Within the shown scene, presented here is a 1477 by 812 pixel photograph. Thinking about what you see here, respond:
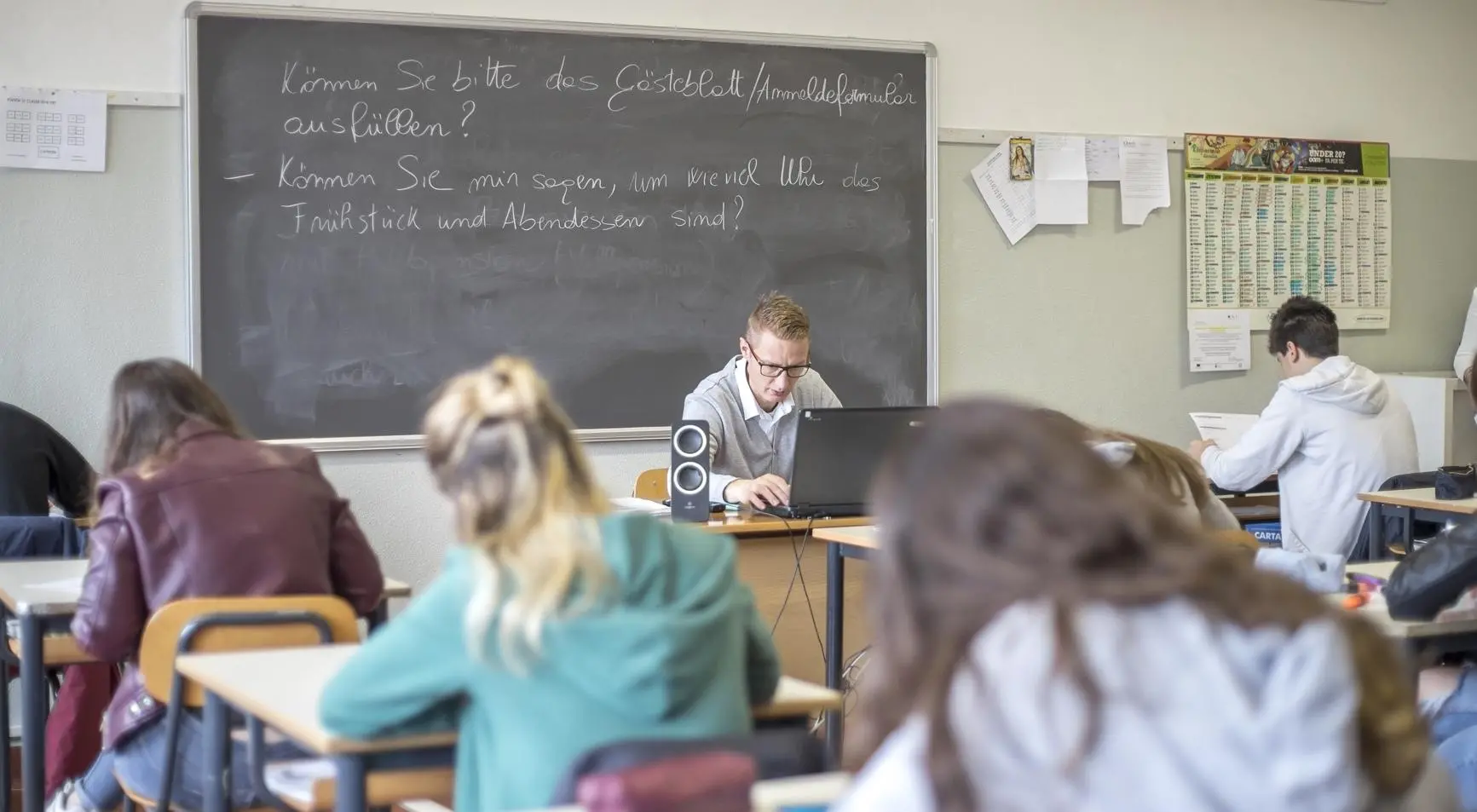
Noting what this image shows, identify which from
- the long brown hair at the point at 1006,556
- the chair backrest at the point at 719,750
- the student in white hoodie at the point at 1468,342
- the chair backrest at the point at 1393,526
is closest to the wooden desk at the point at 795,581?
the chair backrest at the point at 1393,526

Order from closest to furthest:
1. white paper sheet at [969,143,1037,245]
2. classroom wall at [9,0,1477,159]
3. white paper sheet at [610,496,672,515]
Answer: white paper sheet at [610,496,672,515], classroom wall at [9,0,1477,159], white paper sheet at [969,143,1037,245]

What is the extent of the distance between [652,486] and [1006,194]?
6.39 feet

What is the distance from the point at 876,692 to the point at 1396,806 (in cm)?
44

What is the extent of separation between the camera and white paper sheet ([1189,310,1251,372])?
20.6 feet

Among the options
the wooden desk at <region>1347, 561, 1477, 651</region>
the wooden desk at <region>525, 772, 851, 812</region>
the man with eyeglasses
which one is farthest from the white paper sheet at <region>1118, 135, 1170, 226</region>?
the wooden desk at <region>525, 772, 851, 812</region>

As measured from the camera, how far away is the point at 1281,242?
643cm

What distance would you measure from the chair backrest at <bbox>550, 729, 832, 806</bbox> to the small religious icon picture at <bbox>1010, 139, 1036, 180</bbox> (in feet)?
14.0

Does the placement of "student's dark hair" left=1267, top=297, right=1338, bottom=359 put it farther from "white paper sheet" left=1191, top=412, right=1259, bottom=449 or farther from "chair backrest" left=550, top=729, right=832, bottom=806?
"chair backrest" left=550, top=729, right=832, bottom=806

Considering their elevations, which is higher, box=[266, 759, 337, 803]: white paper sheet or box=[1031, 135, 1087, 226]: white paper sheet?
box=[1031, 135, 1087, 226]: white paper sheet

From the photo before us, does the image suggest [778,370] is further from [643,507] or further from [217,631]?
[217,631]

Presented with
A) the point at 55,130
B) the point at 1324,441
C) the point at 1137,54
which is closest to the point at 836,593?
the point at 1324,441

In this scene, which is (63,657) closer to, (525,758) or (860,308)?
(525,758)

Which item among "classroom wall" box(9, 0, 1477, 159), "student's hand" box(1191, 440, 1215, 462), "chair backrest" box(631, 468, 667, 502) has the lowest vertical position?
"chair backrest" box(631, 468, 667, 502)

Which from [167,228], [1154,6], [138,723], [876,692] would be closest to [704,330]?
[167,228]
